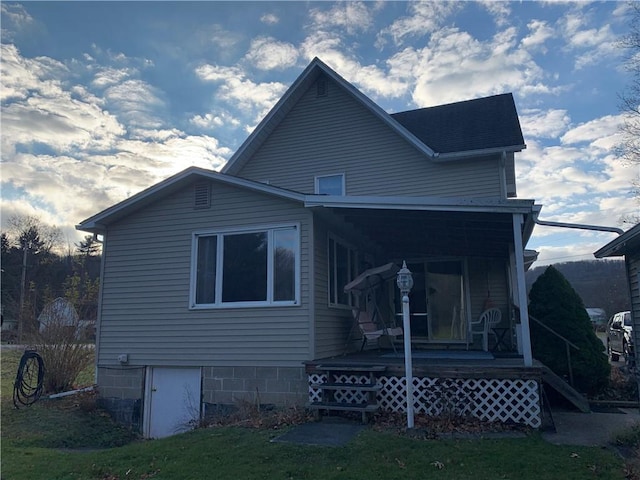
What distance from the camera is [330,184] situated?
1222 cm

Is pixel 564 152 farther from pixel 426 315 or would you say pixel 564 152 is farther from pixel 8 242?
pixel 8 242

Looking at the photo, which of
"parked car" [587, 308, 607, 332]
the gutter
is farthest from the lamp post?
"parked car" [587, 308, 607, 332]

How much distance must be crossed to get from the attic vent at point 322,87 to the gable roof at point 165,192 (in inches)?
217

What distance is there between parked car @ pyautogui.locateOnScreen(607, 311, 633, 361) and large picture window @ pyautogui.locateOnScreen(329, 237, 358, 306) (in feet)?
32.1

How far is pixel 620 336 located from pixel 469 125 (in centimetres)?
974

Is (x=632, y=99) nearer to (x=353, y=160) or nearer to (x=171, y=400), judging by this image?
(x=353, y=160)

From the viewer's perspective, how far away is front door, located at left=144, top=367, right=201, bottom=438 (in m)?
8.05

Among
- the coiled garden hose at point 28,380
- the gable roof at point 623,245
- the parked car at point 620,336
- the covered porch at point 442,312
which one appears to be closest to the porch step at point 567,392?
the covered porch at point 442,312

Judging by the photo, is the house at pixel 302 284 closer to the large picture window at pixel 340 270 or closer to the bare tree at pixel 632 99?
the large picture window at pixel 340 270

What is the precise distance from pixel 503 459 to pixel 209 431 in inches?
149

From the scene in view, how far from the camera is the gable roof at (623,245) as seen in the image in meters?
7.01

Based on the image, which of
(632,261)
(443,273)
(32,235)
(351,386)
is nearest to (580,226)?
(632,261)

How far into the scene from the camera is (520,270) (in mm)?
6613

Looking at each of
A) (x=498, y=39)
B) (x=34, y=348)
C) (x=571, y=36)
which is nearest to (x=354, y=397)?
(x=34, y=348)
